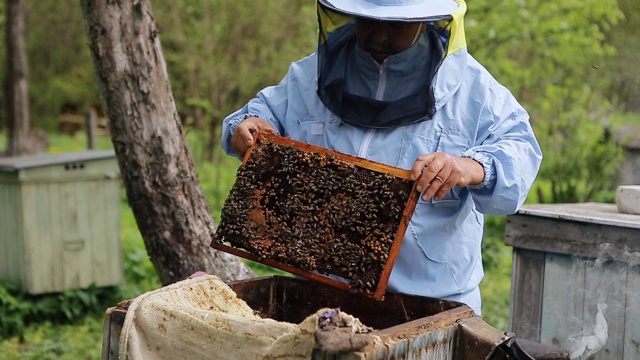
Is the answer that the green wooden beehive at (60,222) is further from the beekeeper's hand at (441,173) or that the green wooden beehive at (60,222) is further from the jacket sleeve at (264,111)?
the beekeeper's hand at (441,173)

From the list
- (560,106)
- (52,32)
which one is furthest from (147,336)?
(52,32)

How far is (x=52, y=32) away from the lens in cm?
2094

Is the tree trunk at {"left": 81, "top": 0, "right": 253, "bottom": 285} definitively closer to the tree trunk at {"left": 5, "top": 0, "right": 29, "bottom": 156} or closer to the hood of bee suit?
the hood of bee suit

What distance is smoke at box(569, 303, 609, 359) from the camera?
355cm

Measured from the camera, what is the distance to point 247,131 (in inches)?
101


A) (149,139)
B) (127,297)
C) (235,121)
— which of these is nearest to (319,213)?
(235,121)

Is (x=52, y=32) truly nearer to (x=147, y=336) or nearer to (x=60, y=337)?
(x=60, y=337)

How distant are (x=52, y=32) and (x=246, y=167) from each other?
65.4 ft

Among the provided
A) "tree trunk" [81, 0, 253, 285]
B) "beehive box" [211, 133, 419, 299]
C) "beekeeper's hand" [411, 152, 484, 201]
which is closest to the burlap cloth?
"beehive box" [211, 133, 419, 299]

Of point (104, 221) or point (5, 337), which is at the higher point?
point (104, 221)

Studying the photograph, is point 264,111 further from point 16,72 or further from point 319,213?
point 16,72

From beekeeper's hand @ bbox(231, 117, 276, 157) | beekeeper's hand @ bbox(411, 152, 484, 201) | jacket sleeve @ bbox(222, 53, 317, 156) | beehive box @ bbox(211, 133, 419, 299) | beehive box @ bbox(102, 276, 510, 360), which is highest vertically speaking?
jacket sleeve @ bbox(222, 53, 317, 156)

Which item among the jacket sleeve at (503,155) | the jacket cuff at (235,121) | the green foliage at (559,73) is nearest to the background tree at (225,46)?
the green foliage at (559,73)

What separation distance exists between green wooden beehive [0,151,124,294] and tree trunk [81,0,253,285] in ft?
8.00
